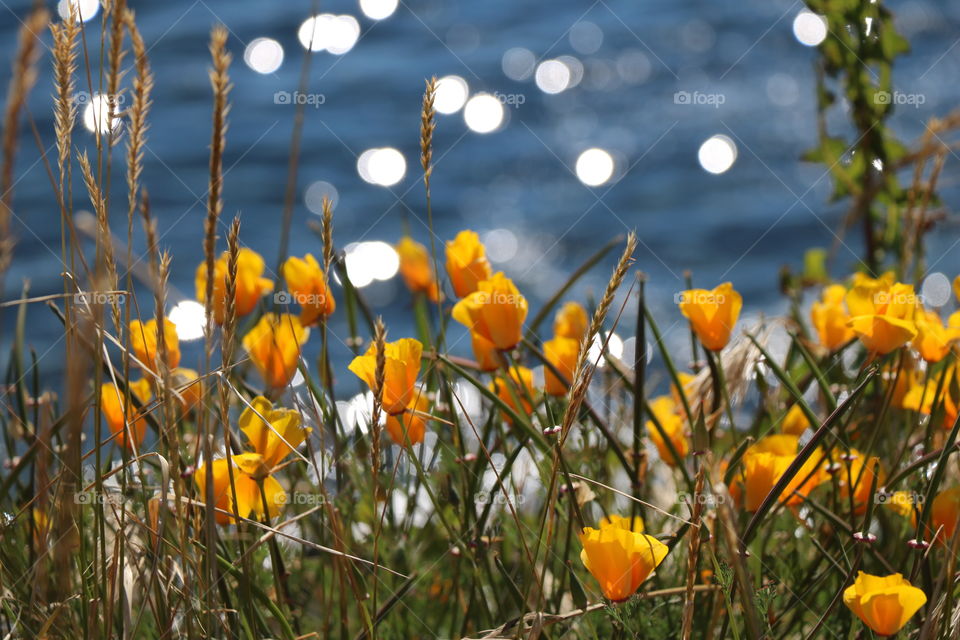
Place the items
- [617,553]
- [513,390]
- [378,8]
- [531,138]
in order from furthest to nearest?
[378,8] → [531,138] → [513,390] → [617,553]

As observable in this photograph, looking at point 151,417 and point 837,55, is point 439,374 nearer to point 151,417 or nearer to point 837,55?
point 151,417

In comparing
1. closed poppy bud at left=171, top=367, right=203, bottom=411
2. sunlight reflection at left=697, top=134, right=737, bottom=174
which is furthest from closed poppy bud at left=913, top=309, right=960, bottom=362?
sunlight reflection at left=697, top=134, right=737, bottom=174

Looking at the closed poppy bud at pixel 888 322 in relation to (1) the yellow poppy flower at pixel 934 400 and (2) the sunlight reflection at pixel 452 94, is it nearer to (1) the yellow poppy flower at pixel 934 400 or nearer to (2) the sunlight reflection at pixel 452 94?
(1) the yellow poppy flower at pixel 934 400

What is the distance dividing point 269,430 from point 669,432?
64 centimetres

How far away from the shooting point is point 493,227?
527 cm

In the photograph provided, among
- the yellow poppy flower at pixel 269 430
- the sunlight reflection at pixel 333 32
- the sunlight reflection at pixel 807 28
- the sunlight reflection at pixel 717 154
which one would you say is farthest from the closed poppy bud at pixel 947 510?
the sunlight reflection at pixel 333 32

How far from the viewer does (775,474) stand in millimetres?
1139

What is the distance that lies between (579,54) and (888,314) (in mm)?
6026

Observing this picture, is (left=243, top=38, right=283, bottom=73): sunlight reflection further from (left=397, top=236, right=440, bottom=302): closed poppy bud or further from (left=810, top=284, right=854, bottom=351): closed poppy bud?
(left=810, top=284, right=854, bottom=351): closed poppy bud

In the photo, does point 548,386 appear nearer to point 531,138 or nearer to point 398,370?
point 398,370

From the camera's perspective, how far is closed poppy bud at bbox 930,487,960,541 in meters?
1.15

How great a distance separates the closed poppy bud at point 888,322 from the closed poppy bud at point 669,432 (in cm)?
30

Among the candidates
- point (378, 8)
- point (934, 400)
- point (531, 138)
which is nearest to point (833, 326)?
point (934, 400)

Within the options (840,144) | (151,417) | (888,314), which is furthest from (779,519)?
(840,144)
